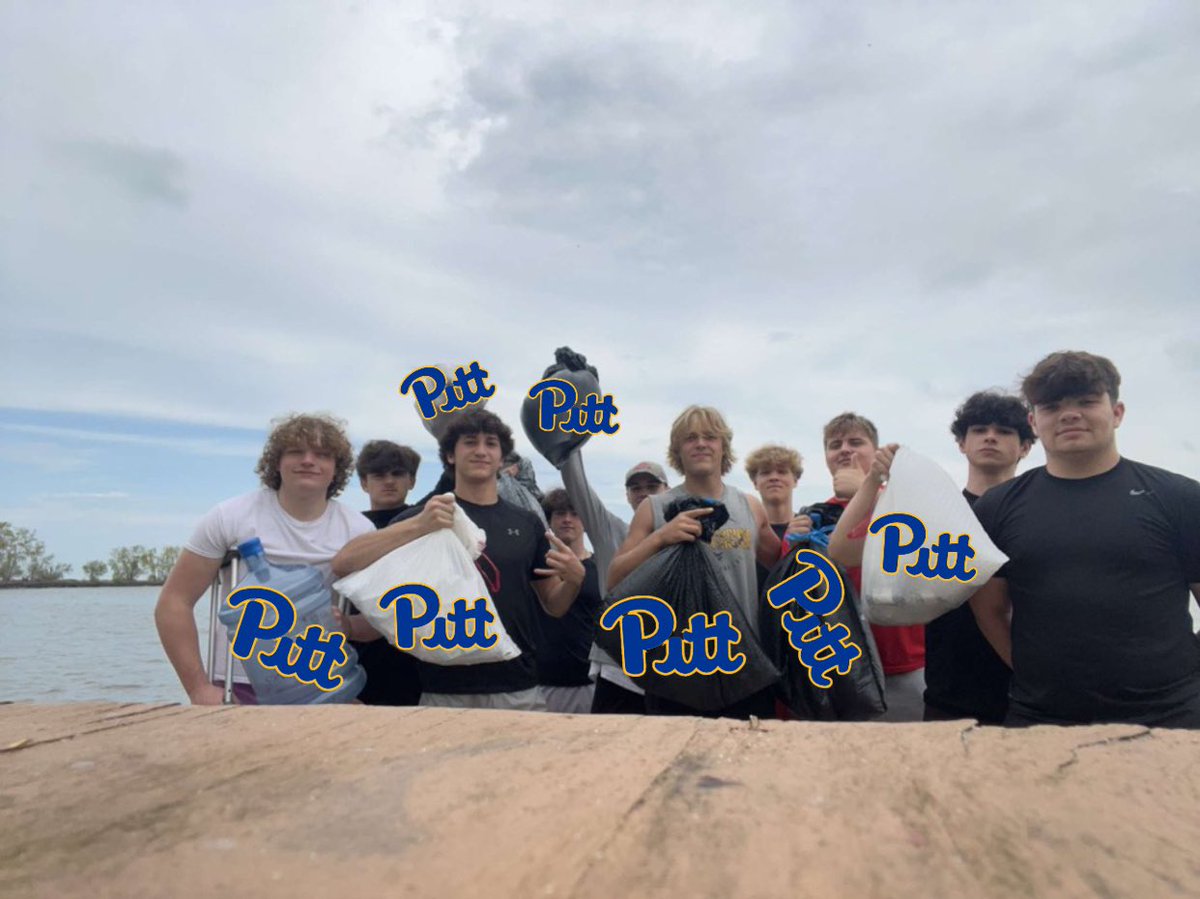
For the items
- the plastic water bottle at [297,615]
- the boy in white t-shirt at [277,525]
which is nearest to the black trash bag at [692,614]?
the plastic water bottle at [297,615]

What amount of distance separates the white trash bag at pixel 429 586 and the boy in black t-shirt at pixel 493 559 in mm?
51

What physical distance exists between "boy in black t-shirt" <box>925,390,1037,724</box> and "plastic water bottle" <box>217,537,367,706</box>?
2061mm

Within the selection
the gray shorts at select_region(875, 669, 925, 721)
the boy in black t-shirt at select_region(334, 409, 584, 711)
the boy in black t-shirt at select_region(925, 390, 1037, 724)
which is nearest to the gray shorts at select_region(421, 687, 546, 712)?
the boy in black t-shirt at select_region(334, 409, 584, 711)

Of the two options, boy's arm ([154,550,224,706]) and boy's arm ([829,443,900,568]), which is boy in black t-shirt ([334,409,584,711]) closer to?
boy's arm ([154,550,224,706])

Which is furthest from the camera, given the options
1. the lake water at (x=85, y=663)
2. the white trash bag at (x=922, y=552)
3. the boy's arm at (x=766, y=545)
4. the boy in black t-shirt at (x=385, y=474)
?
the lake water at (x=85, y=663)

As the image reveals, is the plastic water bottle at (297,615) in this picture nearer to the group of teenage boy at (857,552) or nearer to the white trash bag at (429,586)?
the group of teenage boy at (857,552)

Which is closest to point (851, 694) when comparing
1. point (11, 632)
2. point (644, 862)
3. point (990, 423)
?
point (990, 423)

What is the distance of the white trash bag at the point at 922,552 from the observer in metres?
2.32

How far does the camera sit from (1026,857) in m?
0.89

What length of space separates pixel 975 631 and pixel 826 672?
1.77 feet

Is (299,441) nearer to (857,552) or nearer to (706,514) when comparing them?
(706,514)

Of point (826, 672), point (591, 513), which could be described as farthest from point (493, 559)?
point (826, 672)

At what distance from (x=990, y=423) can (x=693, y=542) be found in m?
1.24

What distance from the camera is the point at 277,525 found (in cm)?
282
